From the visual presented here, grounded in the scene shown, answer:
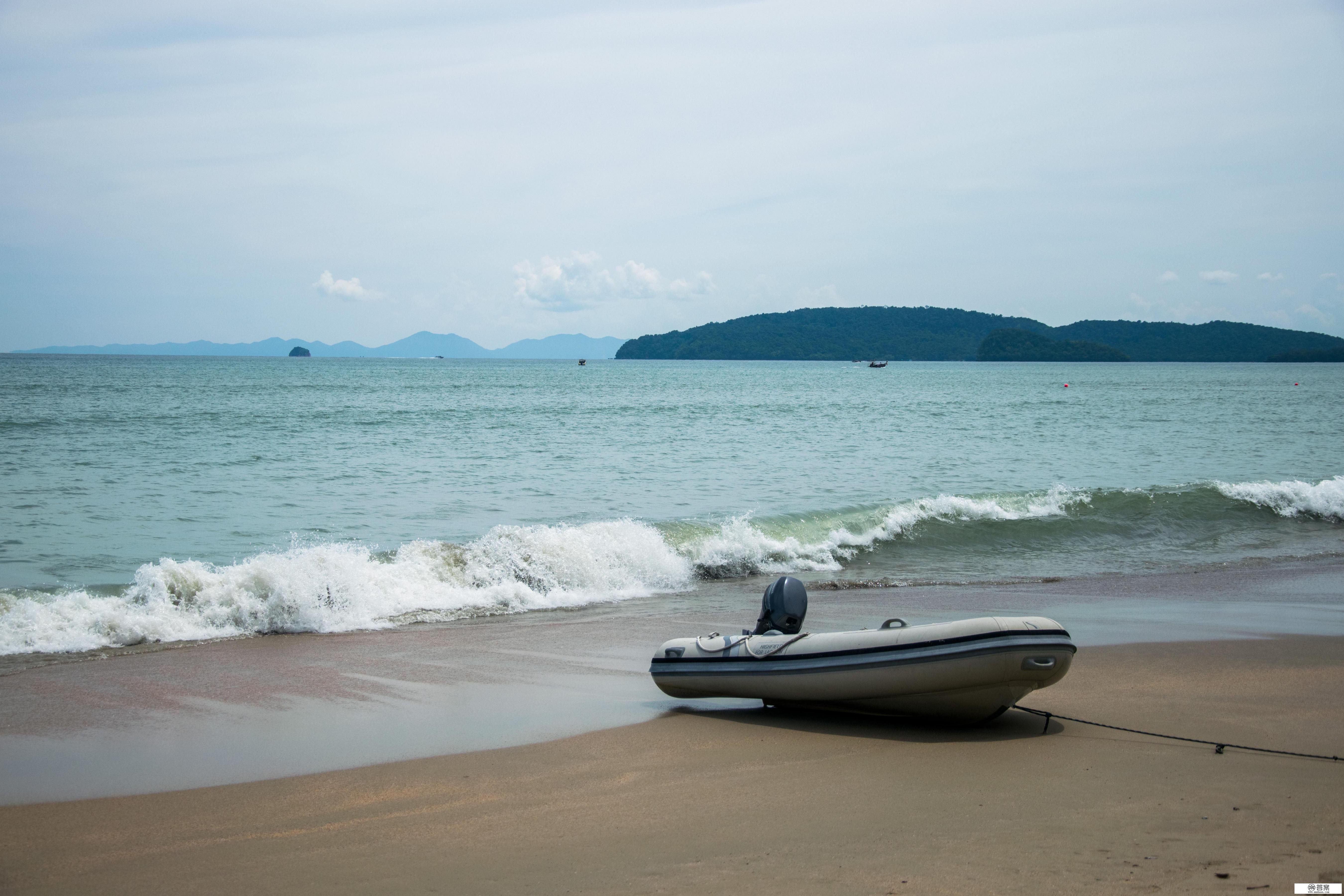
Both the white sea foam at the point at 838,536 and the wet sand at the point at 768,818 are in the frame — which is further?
the white sea foam at the point at 838,536

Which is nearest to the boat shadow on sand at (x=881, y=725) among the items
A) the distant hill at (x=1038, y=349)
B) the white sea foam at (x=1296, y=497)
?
the white sea foam at (x=1296, y=497)

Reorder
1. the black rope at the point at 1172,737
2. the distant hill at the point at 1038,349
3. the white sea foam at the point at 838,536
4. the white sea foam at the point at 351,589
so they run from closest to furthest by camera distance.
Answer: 1. the black rope at the point at 1172,737
2. the white sea foam at the point at 351,589
3. the white sea foam at the point at 838,536
4. the distant hill at the point at 1038,349

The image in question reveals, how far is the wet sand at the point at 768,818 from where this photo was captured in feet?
12.7

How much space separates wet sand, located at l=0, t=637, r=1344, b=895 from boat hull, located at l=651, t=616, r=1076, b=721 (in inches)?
7.7

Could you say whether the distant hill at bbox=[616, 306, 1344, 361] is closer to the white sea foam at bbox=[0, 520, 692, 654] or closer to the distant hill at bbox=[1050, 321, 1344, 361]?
the distant hill at bbox=[1050, 321, 1344, 361]

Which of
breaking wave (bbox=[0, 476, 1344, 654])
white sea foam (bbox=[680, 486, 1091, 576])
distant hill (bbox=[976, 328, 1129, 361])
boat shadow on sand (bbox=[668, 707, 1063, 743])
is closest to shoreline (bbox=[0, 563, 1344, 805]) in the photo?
boat shadow on sand (bbox=[668, 707, 1063, 743])

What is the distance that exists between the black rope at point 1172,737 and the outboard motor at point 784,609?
151 cm

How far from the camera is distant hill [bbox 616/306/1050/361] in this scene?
184 metres

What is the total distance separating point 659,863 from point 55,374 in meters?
85.9

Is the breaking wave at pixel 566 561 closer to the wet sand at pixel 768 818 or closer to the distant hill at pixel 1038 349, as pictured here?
the wet sand at pixel 768 818

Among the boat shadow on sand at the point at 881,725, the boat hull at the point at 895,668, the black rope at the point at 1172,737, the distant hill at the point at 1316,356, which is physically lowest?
the boat shadow on sand at the point at 881,725

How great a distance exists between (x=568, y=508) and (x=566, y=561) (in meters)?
4.54

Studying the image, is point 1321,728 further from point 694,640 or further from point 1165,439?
point 1165,439

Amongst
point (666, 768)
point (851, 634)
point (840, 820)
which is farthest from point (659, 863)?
point (851, 634)
